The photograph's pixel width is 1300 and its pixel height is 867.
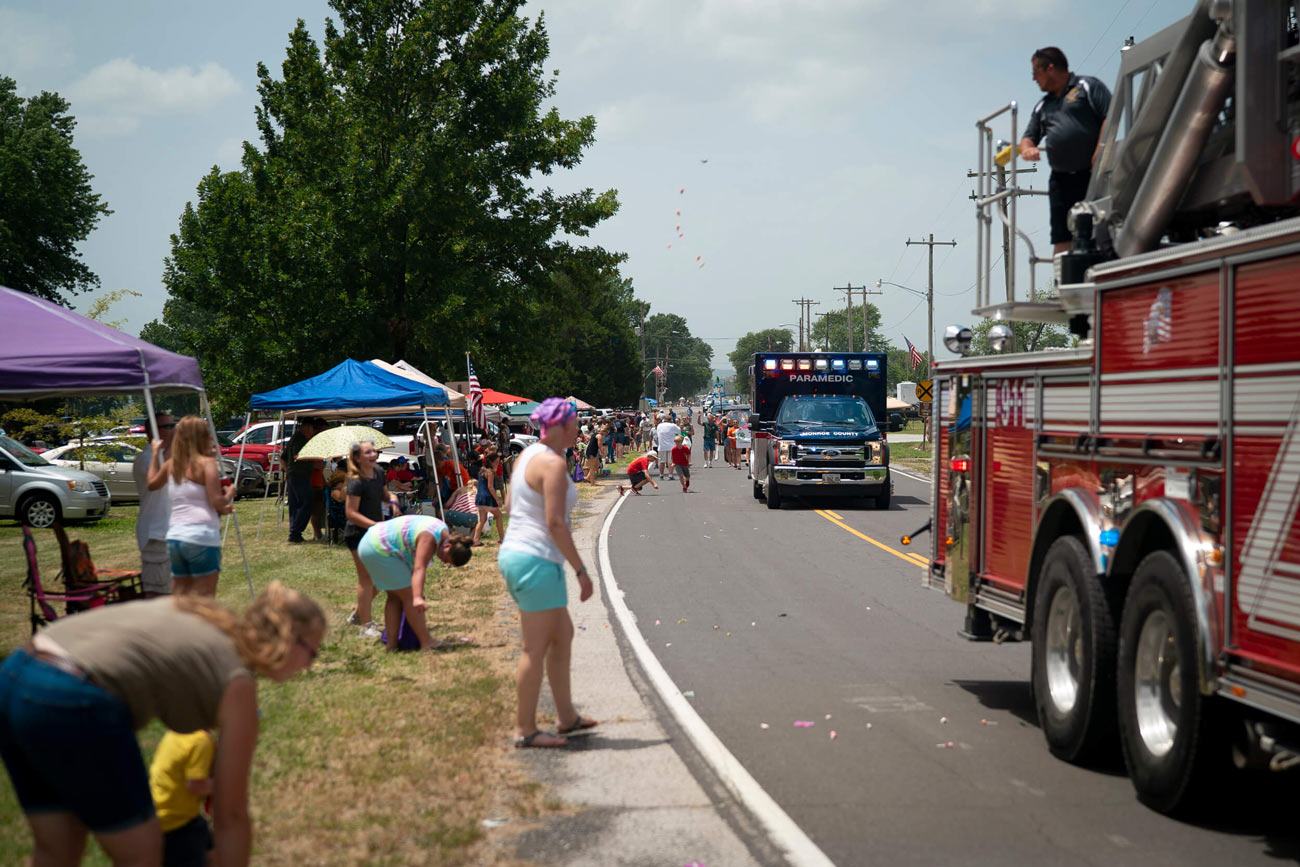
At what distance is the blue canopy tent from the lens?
18.0 m

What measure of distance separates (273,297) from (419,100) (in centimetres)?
721

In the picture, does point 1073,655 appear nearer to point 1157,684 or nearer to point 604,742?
point 1157,684

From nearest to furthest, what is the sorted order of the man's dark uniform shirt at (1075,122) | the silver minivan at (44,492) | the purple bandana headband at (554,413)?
the purple bandana headband at (554,413)
the man's dark uniform shirt at (1075,122)
the silver minivan at (44,492)

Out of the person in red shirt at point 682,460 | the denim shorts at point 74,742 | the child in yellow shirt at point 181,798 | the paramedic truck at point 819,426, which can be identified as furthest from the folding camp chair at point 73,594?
the person in red shirt at point 682,460

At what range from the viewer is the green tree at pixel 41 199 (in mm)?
44531

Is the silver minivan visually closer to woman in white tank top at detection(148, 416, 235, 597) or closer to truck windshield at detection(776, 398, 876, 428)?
truck windshield at detection(776, 398, 876, 428)

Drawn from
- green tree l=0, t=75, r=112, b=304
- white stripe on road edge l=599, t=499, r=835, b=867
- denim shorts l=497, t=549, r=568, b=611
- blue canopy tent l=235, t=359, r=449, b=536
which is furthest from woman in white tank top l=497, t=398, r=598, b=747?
green tree l=0, t=75, r=112, b=304

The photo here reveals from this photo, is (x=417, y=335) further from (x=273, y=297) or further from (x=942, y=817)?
(x=942, y=817)

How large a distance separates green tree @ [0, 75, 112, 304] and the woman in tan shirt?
149ft

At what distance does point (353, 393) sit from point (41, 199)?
3386cm

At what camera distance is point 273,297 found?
107ft

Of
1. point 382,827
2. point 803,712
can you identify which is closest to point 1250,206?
point 803,712

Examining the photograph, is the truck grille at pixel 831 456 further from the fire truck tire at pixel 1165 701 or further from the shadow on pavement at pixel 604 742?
the fire truck tire at pixel 1165 701

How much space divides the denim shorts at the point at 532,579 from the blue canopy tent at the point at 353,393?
11687mm
